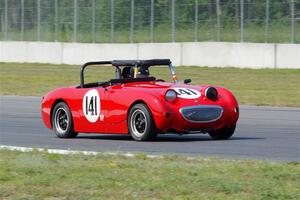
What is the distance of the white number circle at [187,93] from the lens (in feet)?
43.8

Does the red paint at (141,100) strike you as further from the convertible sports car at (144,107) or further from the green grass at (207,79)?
the green grass at (207,79)

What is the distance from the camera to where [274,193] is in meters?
7.91

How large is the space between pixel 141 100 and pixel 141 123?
361 millimetres

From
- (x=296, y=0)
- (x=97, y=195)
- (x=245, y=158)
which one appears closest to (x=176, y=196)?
(x=97, y=195)

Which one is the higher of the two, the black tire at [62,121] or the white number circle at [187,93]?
the white number circle at [187,93]

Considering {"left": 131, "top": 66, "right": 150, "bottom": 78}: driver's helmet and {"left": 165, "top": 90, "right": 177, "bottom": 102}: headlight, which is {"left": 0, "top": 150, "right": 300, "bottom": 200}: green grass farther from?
{"left": 131, "top": 66, "right": 150, "bottom": 78}: driver's helmet

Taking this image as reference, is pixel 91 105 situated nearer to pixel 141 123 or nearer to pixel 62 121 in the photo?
pixel 62 121

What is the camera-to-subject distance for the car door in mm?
14172

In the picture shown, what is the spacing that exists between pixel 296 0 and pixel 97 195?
83.4 feet

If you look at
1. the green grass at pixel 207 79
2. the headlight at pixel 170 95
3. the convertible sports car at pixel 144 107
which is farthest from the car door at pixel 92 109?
the green grass at pixel 207 79

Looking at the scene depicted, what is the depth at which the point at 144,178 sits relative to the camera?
29.3 feet

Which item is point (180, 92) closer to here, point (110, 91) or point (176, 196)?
point (110, 91)

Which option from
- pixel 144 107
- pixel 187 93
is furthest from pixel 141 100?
pixel 187 93

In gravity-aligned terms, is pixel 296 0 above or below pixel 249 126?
above
